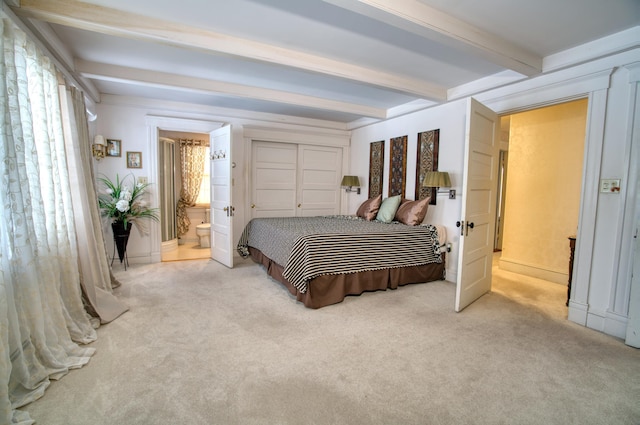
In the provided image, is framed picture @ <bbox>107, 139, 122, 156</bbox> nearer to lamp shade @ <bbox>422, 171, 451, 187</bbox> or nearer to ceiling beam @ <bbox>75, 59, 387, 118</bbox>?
ceiling beam @ <bbox>75, 59, 387, 118</bbox>

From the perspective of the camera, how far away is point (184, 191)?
245 inches

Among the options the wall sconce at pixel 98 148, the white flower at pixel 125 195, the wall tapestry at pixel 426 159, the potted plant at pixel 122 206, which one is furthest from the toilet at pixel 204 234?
the wall tapestry at pixel 426 159

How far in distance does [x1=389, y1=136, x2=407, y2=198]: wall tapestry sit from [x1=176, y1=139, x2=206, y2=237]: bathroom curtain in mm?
3860

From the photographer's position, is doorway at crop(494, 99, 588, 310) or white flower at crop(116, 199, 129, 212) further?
white flower at crop(116, 199, 129, 212)

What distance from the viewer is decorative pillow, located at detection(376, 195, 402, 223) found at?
434cm

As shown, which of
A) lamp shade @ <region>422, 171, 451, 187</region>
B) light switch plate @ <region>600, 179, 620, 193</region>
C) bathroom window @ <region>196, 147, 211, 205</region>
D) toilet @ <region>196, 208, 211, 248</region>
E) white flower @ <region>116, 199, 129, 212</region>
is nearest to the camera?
light switch plate @ <region>600, 179, 620, 193</region>

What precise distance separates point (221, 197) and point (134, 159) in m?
Answer: 1.36

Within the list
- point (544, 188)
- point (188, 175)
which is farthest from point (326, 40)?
point (188, 175)

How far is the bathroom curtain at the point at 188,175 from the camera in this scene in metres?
6.17

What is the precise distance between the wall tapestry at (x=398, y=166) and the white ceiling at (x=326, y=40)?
97 centimetres

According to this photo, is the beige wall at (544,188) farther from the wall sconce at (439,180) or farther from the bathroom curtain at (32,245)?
the bathroom curtain at (32,245)

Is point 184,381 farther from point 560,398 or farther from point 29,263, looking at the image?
point 560,398

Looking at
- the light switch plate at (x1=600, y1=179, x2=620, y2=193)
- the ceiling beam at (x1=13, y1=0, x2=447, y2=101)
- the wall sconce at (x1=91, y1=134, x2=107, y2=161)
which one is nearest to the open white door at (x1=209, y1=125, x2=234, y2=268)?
the wall sconce at (x1=91, y1=134, x2=107, y2=161)

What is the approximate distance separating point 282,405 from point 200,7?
2.65 m
